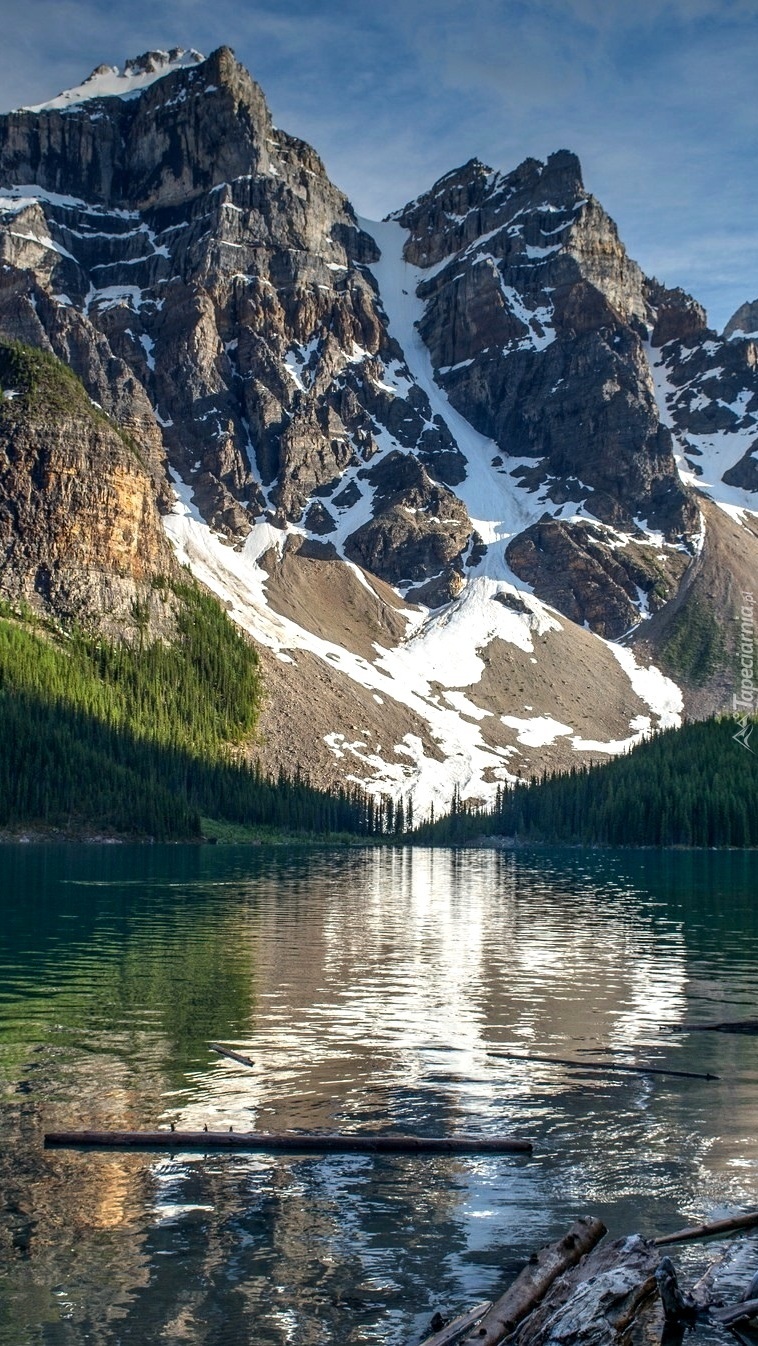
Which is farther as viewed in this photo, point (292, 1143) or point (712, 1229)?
point (292, 1143)

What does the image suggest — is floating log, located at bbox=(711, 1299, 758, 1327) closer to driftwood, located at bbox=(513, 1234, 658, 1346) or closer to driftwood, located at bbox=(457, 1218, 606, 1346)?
driftwood, located at bbox=(513, 1234, 658, 1346)

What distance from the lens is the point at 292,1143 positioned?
1026 inches

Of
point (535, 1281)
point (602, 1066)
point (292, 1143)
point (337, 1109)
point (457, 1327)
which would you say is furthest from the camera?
point (602, 1066)

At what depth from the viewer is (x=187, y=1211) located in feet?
71.8

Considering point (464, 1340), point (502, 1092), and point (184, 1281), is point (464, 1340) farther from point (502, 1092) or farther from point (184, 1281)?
point (502, 1092)

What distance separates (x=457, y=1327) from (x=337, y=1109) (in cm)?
1319

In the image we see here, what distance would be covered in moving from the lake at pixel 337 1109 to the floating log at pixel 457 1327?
2.76 feet

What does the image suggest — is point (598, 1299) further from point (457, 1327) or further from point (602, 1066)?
point (602, 1066)

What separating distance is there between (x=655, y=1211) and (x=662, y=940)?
47234 mm

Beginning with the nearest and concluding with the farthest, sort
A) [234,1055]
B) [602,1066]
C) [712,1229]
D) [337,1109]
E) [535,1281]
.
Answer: [535,1281], [712,1229], [337,1109], [234,1055], [602,1066]

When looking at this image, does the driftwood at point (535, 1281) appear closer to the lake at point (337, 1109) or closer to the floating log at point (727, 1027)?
the lake at point (337, 1109)

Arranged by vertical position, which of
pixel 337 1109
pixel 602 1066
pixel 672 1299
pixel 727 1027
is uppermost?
pixel 672 1299

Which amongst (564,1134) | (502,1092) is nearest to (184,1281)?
(564,1134)

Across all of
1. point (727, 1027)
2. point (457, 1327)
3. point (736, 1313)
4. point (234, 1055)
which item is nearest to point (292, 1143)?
point (234, 1055)
